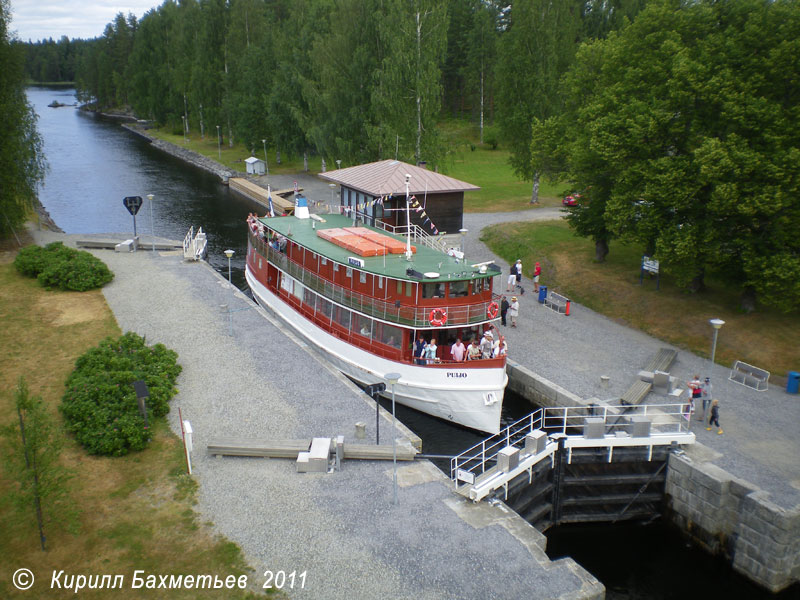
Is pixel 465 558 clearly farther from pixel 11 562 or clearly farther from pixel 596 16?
pixel 596 16

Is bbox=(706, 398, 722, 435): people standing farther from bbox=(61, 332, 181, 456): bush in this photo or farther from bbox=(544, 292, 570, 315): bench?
bbox=(61, 332, 181, 456): bush

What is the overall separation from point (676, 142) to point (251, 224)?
76.5ft

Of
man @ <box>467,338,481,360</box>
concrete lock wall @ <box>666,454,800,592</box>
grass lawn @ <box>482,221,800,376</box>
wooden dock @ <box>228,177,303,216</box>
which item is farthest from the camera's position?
wooden dock @ <box>228,177,303,216</box>

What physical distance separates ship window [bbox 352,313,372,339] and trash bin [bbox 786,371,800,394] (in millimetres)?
16636

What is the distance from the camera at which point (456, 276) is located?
2586 centimetres

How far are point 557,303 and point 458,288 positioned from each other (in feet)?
36.1

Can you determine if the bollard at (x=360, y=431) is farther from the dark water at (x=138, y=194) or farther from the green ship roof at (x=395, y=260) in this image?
the dark water at (x=138, y=194)

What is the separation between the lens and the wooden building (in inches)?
1467

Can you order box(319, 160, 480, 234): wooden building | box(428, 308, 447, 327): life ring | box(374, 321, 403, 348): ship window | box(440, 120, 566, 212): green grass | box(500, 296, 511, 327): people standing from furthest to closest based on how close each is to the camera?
box(440, 120, 566, 212): green grass
box(319, 160, 480, 234): wooden building
box(500, 296, 511, 327): people standing
box(374, 321, 403, 348): ship window
box(428, 308, 447, 327): life ring

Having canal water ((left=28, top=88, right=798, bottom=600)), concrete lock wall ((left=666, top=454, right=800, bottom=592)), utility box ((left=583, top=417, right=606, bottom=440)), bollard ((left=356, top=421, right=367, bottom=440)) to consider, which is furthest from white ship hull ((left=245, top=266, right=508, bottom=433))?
concrete lock wall ((left=666, top=454, right=800, bottom=592))

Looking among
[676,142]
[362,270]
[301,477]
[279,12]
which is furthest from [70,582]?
[279,12]

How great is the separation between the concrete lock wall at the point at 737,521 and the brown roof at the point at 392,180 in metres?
21.2

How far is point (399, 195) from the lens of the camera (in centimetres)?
3759

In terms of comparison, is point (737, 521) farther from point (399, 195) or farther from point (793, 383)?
point (399, 195)
